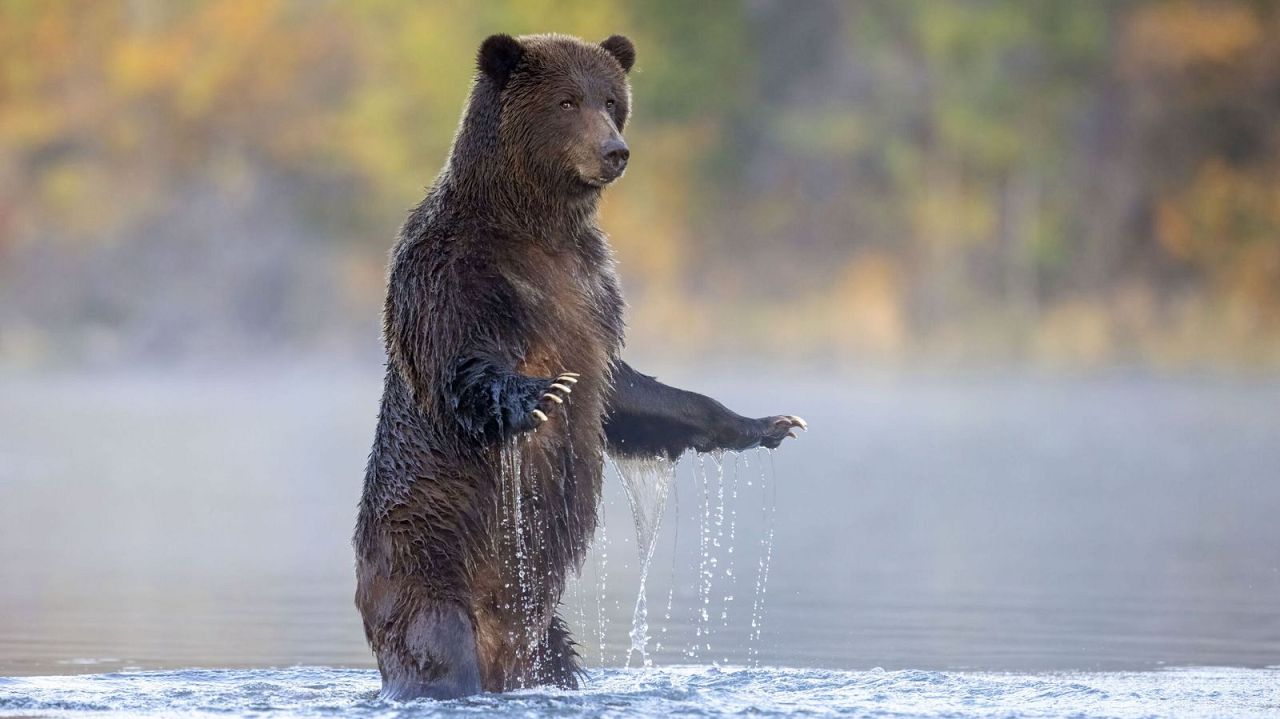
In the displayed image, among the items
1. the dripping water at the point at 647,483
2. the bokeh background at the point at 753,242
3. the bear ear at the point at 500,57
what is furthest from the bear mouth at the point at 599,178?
the bokeh background at the point at 753,242

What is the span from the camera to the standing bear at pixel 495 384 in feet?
23.3

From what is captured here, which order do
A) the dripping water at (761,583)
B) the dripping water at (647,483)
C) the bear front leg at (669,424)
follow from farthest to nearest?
the dripping water at (761,583), the dripping water at (647,483), the bear front leg at (669,424)

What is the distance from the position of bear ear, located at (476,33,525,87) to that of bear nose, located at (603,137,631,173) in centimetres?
52

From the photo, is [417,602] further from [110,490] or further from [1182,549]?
[110,490]

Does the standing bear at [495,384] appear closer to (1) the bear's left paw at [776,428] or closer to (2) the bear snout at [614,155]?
(2) the bear snout at [614,155]

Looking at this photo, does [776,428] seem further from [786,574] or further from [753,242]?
[753,242]

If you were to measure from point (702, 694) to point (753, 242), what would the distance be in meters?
40.8

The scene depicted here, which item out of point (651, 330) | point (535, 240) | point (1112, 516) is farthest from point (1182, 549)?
point (651, 330)

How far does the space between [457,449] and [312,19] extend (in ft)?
159

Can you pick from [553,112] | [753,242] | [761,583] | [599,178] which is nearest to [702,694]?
[599,178]

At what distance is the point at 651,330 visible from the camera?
42750 millimetres

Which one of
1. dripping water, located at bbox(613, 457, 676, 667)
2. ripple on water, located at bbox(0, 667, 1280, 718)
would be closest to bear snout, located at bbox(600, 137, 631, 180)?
dripping water, located at bbox(613, 457, 676, 667)

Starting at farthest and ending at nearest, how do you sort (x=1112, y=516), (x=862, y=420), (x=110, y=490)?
(x=862, y=420) < (x=110, y=490) < (x=1112, y=516)

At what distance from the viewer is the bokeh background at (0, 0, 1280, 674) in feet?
70.3
